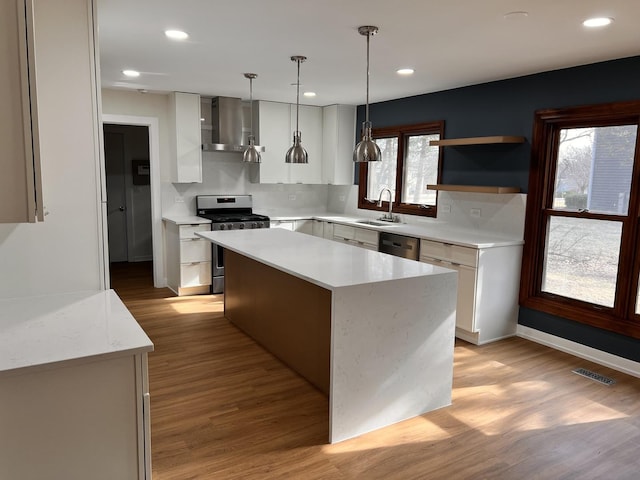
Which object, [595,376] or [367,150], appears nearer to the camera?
[367,150]

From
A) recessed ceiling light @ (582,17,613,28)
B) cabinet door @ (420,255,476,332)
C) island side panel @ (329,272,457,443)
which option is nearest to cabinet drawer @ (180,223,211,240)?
cabinet door @ (420,255,476,332)

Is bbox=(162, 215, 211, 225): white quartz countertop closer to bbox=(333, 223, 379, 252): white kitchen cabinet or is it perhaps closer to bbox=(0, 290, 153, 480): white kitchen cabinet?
Result: bbox=(333, 223, 379, 252): white kitchen cabinet

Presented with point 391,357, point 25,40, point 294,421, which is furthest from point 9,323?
point 391,357

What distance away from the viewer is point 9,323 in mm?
2000

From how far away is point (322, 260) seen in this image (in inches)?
130

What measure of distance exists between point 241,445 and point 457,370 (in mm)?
1841

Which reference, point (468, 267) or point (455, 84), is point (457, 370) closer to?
point (468, 267)

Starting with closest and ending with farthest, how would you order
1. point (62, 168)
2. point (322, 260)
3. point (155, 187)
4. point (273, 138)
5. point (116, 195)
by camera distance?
1. point (62, 168)
2. point (322, 260)
3. point (155, 187)
4. point (273, 138)
5. point (116, 195)

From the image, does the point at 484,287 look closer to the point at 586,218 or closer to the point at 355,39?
the point at 586,218

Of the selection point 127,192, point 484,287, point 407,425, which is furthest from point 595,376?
point 127,192

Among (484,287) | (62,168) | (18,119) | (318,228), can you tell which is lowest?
(484,287)

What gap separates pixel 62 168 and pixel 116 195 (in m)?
5.56

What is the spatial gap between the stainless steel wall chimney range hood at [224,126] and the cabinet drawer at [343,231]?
137 centimetres

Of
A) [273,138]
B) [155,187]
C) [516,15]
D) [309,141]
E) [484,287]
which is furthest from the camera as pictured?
[309,141]
